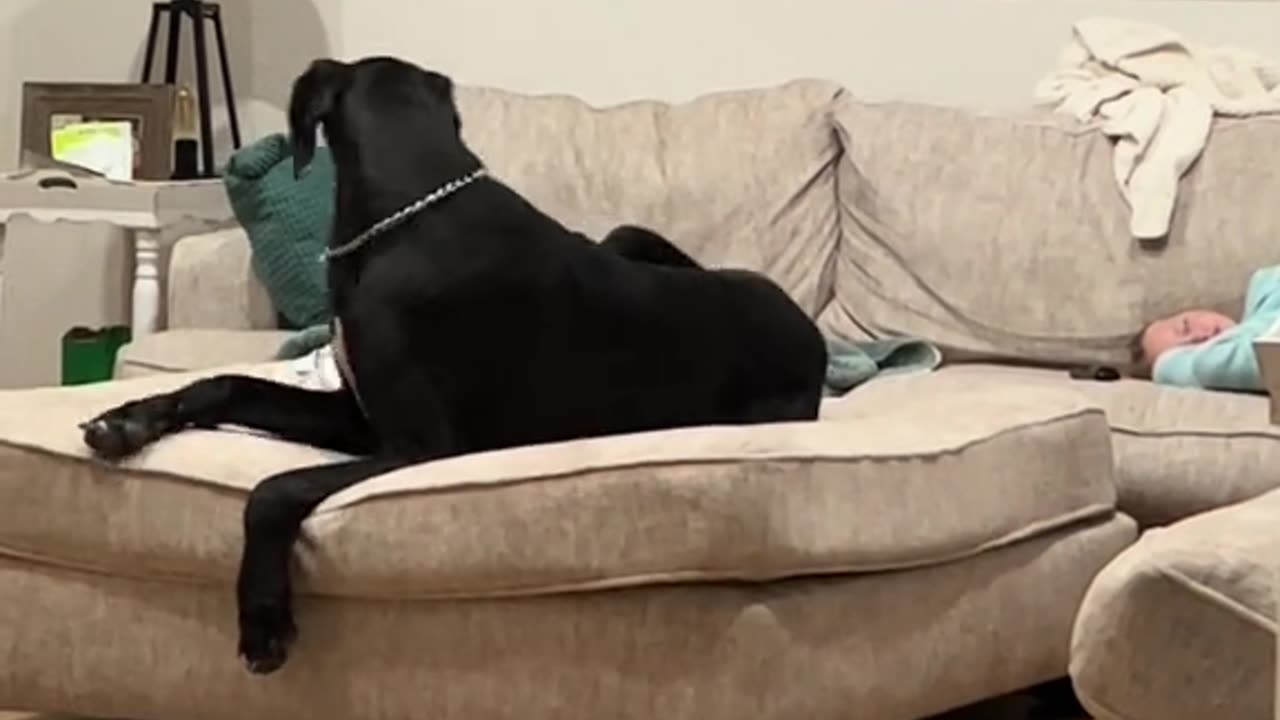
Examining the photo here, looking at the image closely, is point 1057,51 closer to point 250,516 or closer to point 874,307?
point 874,307

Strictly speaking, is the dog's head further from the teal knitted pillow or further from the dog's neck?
the teal knitted pillow

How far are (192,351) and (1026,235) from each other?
4.26 ft

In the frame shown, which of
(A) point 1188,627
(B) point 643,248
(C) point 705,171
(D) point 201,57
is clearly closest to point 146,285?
(D) point 201,57

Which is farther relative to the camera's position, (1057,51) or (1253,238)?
(1057,51)

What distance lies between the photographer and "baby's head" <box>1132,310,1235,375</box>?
2.99m

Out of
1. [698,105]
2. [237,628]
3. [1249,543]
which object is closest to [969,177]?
[698,105]

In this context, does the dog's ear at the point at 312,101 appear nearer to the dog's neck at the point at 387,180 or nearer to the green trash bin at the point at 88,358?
the dog's neck at the point at 387,180

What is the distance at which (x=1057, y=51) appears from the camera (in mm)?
3553

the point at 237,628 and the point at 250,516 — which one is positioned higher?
the point at 250,516

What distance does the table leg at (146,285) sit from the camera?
3.54 metres

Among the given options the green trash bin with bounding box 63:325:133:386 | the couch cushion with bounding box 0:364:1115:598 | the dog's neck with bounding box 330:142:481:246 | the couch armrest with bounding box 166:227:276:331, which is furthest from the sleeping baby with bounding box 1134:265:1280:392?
the green trash bin with bounding box 63:325:133:386

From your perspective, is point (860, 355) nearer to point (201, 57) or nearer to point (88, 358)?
point (88, 358)

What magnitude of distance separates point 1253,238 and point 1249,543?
1650 mm

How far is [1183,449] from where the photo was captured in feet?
8.34
